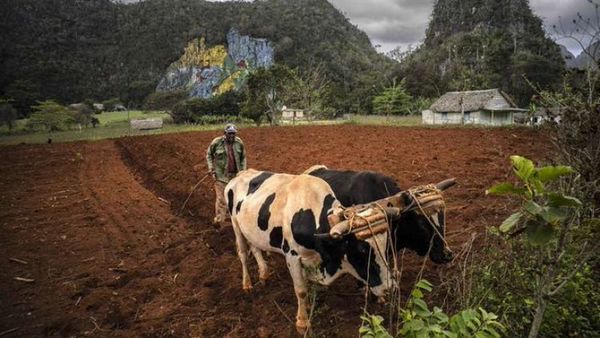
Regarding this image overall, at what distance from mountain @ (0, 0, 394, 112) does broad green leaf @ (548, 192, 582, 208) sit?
6579 centimetres

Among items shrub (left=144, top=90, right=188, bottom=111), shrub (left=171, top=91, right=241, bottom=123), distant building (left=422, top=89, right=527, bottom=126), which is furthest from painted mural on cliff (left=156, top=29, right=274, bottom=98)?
distant building (left=422, top=89, right=527, bottom=126)

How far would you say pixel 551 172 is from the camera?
215cm

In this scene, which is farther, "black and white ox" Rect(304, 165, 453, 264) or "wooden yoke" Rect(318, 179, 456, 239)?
"black and white ox" Rect(304, 165, 453, 264)

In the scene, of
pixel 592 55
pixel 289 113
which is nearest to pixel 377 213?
pixel 592 55

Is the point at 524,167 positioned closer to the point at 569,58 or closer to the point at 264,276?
the point at 569,58

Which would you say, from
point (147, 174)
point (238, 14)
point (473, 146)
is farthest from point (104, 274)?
point (238, 14)

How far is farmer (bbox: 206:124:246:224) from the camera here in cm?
784

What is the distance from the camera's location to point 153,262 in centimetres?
653

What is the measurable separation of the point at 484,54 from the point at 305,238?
57.0m

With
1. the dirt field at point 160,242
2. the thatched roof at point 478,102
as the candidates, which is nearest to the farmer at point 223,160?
the dirt field at point 160,242

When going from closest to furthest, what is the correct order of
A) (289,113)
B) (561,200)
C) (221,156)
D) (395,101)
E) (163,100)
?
1. (561,200)
2. (221,156)
3. (395,101)
4. (289,113)
5. (163,100)

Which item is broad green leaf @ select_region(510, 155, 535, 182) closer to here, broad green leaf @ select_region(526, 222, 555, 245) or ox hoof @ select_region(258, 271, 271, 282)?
broad green leaf @ select_region(526, 222, 555, 245)

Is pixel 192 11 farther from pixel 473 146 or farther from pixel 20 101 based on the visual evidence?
pixel 473 146

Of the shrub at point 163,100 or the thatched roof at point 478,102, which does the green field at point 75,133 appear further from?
the shrub at point 163,100
